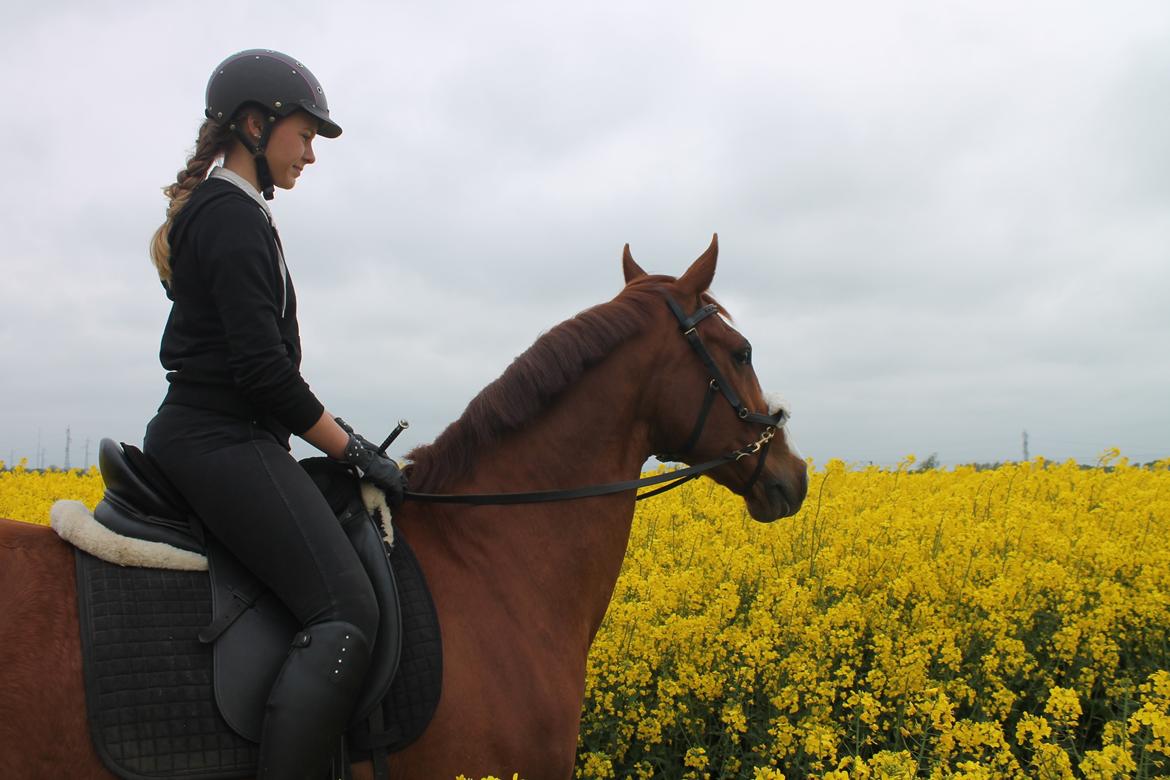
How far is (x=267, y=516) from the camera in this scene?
2463 millimetres

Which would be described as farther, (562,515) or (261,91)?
(562,515)

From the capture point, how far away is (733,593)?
5254 millimetres

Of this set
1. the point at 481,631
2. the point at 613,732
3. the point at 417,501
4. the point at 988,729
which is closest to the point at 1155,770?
the point at 988,729

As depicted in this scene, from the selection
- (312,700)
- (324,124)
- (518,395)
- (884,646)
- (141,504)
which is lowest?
(884,646)

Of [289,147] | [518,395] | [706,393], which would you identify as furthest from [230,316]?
[706,393]

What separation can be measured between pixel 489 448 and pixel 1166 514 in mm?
6509

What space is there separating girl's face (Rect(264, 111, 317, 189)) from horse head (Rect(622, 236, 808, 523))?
1311mm

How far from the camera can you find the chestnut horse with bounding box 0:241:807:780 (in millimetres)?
2383

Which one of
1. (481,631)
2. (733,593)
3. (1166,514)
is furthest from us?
(1166,514)

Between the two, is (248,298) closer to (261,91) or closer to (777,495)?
(261,91)

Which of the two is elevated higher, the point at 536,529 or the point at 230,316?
the point at 230,316

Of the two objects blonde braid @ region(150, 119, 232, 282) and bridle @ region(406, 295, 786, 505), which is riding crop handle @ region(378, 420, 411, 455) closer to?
bridle @ region(406, 295, 786, 505)

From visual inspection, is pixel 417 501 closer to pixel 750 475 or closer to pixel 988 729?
pixel 750 475

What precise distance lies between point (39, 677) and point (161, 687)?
29 centimetres
